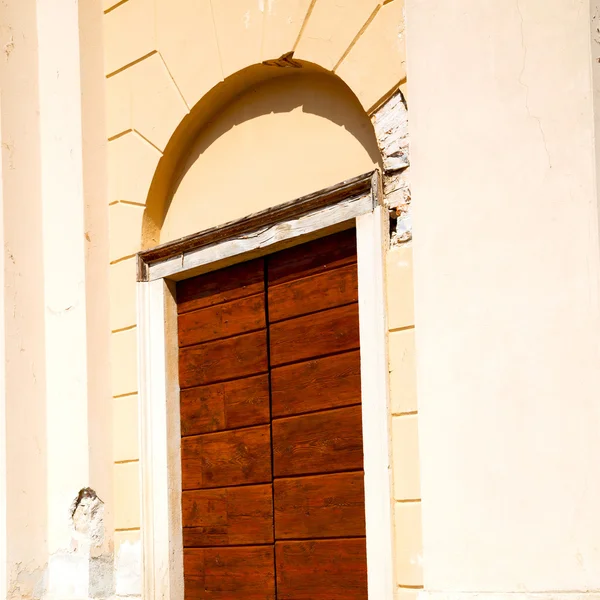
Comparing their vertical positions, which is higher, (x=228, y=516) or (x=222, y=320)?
(x=222, y=320)

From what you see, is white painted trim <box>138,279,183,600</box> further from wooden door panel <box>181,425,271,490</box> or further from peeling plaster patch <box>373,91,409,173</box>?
peeling plaster patch <box>373,91,409,173</box>

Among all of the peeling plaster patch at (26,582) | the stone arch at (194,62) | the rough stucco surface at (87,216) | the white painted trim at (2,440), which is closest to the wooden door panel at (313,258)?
the rough stucco surface at (87,216)

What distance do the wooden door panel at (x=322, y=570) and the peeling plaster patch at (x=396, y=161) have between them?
1351 mm

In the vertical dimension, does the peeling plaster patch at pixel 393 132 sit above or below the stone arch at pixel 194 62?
below

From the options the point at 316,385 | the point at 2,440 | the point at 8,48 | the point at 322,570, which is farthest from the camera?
the point at 8,48

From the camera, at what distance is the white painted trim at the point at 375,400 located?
450cm

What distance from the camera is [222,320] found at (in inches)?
222

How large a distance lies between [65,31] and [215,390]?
2210mm

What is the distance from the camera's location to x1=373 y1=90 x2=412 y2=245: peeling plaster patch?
4.59 m

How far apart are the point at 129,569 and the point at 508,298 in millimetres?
2825

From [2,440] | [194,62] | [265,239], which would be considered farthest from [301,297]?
[2,440]

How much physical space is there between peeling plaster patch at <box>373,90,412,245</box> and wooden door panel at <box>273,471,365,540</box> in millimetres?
1083

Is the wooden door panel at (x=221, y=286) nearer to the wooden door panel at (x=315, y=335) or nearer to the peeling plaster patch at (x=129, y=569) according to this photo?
the wooden door panel at (x=315, y=335)

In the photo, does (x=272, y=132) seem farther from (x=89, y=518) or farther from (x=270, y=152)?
(x=89, y=518)
